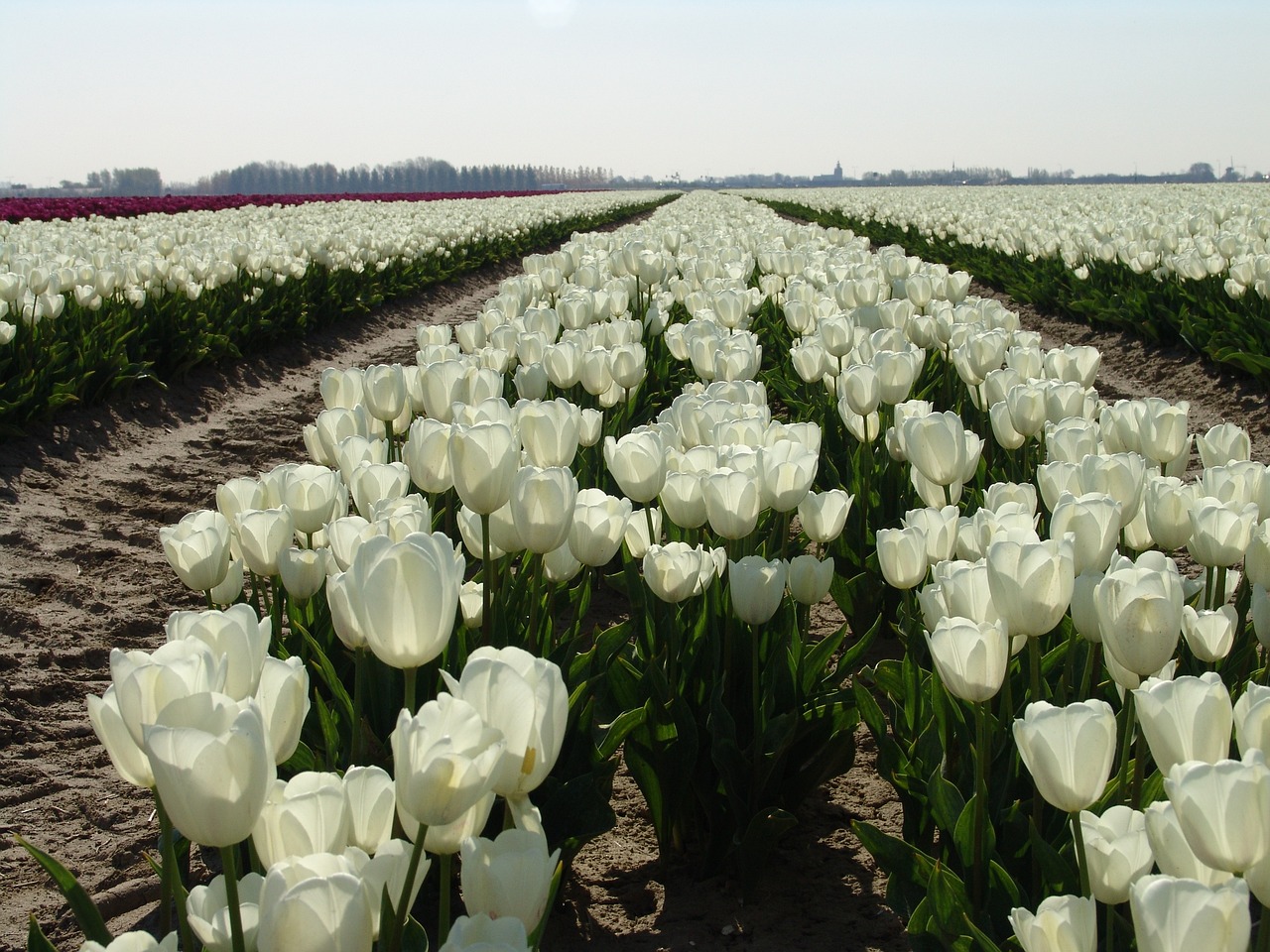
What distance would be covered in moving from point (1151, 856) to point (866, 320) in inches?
156

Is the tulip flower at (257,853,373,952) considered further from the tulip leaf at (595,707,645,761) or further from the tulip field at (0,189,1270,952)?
the tulip leaf at (595,707,645,761)

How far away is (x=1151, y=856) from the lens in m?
1.28

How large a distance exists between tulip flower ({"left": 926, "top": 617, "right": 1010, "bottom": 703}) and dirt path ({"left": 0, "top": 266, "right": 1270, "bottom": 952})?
821 mm

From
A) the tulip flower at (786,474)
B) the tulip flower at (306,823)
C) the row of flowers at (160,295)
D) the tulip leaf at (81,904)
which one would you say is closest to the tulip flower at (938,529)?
the tulip flower at (786,474)

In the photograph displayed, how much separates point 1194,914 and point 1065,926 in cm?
23

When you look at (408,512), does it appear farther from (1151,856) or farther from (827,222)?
(827,222)

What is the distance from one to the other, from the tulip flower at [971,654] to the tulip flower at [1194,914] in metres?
0.59

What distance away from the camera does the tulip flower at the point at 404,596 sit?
1.28m

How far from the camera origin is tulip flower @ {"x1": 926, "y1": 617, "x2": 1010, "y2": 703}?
154 cm

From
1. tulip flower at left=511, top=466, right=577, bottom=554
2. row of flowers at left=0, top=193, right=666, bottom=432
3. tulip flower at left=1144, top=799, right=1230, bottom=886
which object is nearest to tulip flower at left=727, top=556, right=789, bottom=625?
tulip flower at left=511, top=466, right=577, bottom=554

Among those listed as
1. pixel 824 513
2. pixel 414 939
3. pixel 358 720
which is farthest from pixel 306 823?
pixel 824 513

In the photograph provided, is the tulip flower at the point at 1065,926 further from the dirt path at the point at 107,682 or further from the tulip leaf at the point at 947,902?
the dirt path at the point at 107,682

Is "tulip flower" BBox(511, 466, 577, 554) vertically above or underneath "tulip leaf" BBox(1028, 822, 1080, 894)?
above

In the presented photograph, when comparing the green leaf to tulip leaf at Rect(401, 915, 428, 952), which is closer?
tulip leaf at Rect(401, 915, 428, 952)
